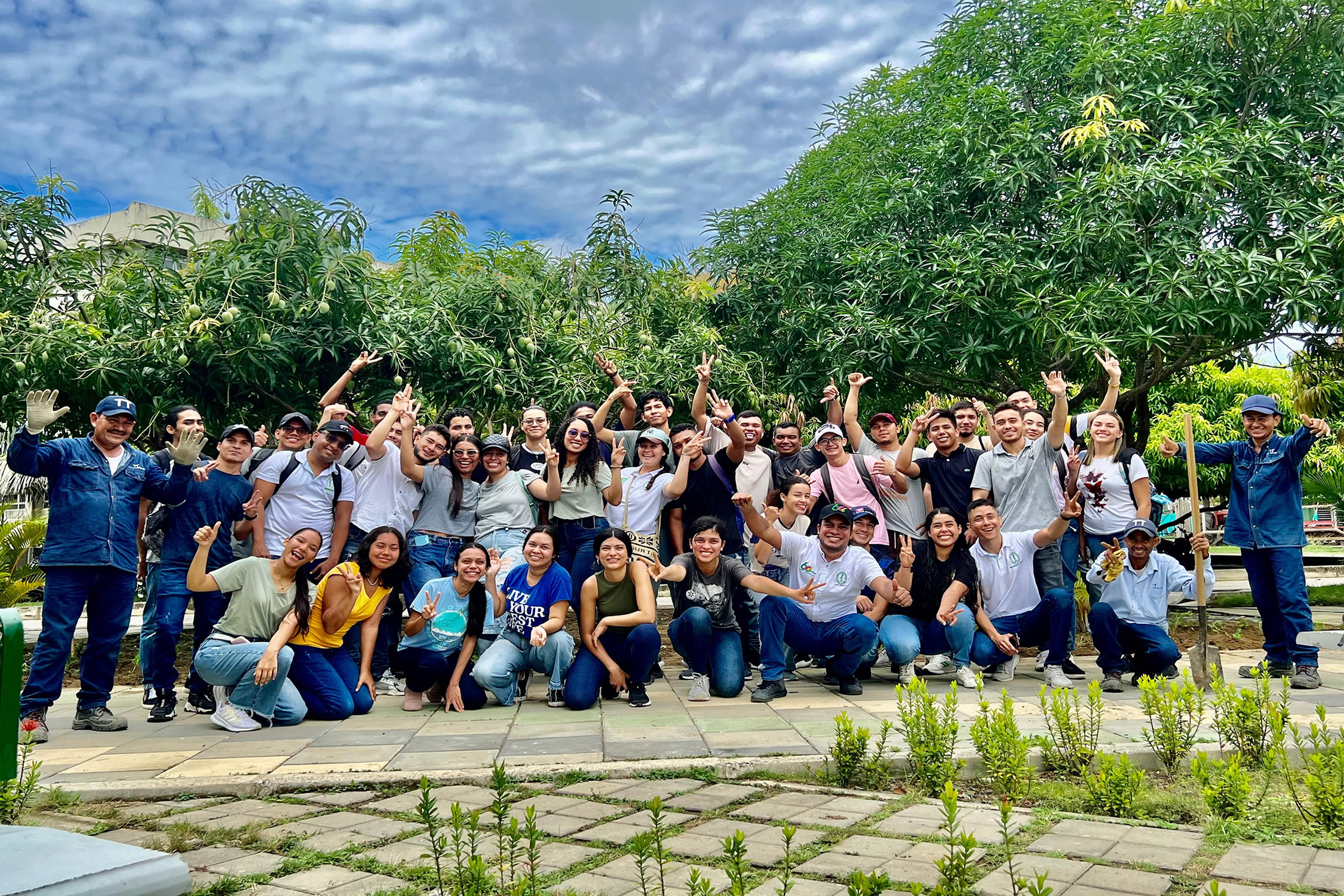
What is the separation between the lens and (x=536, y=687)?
297 inches

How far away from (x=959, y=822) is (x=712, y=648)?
131 inches

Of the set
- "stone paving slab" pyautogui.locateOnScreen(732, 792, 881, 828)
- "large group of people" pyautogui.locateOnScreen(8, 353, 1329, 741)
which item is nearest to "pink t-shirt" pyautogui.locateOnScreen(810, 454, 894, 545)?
"large group of people" pyautogui.locateOnScreen(8, 353, 1329, 741)

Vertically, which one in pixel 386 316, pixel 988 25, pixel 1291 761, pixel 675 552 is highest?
pixel 988 25

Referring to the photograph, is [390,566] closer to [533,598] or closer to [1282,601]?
[533,598]

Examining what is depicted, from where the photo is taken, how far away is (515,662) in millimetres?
6762

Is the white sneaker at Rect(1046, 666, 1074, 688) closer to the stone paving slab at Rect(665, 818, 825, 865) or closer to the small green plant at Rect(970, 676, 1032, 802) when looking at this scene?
the small green plant at Rect(970, 676, 1032, 802)

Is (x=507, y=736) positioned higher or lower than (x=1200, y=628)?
lower

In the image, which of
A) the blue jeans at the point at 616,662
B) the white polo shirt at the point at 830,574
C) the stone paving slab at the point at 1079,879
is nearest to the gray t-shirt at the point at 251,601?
the blue jeans at the point at 616,662

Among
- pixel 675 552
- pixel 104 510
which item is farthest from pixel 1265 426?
pixel 104 510

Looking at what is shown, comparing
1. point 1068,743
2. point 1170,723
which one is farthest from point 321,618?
point 1170,723

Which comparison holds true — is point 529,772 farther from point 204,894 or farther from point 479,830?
point 204,894

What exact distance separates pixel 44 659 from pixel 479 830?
3.63 meters

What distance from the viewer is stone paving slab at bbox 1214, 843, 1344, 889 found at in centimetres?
328

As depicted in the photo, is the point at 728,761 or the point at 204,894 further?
the point at 728,761
